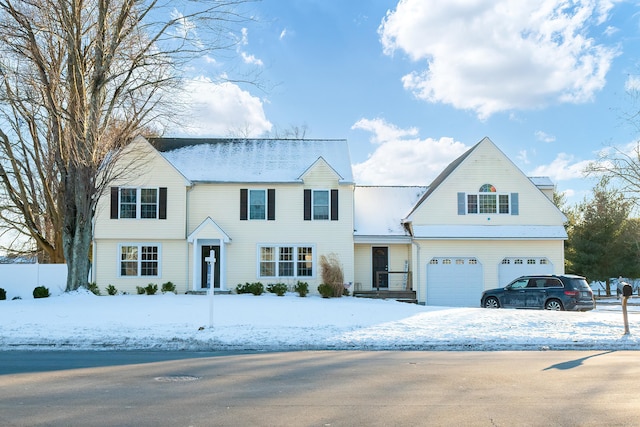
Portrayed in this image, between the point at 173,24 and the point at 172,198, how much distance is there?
7.84 meters

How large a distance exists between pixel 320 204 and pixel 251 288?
5.20m

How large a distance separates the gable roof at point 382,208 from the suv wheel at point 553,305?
8.20 m

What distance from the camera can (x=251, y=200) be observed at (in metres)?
27.5

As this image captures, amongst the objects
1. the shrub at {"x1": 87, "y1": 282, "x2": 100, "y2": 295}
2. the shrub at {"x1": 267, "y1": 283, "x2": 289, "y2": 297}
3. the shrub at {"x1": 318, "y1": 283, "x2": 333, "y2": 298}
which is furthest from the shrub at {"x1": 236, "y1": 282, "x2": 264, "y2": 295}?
the shrub at {"x1": 87, "y1": 282, "x2": 100, "y2": 295}

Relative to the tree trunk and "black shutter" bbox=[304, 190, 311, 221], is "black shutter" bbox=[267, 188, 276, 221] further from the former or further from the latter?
the tree trunk

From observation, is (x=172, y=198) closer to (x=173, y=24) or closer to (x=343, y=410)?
(x=173, y=24)

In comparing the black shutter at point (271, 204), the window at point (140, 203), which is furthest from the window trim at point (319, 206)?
the window at point (140, 203)

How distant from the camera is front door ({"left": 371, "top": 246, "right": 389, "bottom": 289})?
94.3ft

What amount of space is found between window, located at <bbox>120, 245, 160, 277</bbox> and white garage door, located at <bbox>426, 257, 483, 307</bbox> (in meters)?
13.0

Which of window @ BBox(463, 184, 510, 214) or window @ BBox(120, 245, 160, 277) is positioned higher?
window @ BBox(463, 184, 510, 214)

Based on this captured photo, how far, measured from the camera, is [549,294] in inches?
827

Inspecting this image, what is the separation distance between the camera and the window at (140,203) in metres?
26.7

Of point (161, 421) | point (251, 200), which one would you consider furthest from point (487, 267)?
point (161, 421)

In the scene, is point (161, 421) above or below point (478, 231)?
below
